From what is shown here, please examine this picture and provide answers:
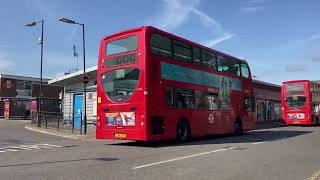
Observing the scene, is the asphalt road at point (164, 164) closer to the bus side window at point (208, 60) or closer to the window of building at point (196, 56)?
the window of building at point (196, 56)

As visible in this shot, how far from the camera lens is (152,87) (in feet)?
55.6

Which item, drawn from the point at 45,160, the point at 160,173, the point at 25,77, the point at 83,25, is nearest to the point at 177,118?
A: the point at 45,160

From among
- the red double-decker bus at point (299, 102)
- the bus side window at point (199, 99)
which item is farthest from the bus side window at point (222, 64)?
the red double-decker bus at point (299, 102)

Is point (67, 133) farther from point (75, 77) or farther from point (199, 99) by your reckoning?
point (75, 77)

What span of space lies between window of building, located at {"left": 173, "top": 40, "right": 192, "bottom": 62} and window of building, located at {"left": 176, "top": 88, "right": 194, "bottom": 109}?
142cm

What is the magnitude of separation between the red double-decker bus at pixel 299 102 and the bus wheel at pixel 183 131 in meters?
22.2

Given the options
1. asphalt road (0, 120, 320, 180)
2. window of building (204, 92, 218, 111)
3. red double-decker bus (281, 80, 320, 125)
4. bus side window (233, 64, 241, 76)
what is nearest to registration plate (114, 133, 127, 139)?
asphalt road (0, 120, 320, 180)

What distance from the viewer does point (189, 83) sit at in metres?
19.5

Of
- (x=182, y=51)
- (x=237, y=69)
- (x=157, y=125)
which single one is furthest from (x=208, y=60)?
(x=157, y=125)

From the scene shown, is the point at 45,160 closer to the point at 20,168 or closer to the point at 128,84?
the point at 20,168

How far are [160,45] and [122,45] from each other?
61.7 inches

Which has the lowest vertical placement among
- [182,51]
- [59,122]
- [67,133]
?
[67,133]

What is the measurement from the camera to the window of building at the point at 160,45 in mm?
17172

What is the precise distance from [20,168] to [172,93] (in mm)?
8481
